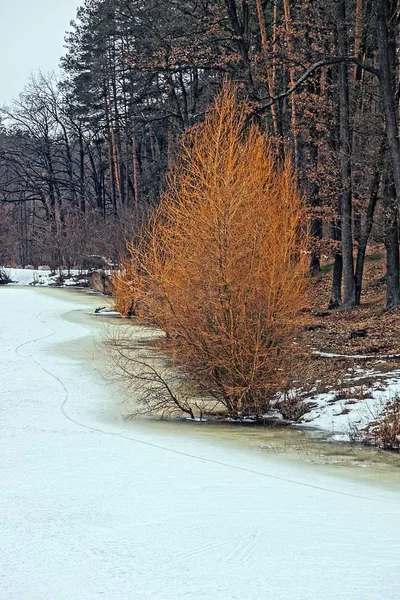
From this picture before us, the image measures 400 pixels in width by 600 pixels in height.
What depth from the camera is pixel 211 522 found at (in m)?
7.05

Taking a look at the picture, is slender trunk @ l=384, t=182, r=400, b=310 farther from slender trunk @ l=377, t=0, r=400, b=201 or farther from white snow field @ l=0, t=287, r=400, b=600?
white snow field @ l=0, t=287, r=400, b=600

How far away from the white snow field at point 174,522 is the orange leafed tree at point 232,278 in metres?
1.87

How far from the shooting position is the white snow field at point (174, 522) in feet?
18.0

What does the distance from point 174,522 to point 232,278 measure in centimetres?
657

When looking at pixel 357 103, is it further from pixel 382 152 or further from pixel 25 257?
pixel 25 257

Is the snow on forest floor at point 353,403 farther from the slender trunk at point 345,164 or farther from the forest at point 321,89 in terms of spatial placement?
the slender trunk at point 345,164

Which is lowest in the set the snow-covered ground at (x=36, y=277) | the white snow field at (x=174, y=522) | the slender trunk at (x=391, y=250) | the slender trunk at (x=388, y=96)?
the white snow field at (x=174, y=522)

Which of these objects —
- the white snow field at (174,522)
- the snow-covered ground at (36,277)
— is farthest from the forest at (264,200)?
the snow-covered ground at (36,277)

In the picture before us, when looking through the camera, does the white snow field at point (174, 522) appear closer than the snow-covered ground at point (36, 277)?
Yes

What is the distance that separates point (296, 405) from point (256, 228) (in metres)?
3.03

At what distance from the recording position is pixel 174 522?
706 cm

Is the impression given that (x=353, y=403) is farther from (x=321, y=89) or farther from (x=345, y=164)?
A: (x=321, y=89)

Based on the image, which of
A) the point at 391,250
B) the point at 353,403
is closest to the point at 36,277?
the point at 391,250

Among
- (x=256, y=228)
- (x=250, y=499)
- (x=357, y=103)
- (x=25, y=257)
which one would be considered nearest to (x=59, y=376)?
(x=256, y=228)
